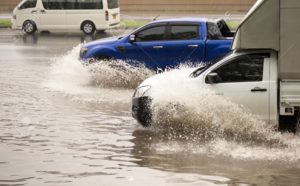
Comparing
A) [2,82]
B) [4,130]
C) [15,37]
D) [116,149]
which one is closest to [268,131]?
[116,149]

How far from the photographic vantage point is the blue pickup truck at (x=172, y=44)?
1456cm

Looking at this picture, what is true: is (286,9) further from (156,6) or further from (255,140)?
(156,6)

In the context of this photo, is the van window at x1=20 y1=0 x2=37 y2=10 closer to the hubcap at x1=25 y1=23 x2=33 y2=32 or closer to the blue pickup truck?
the hubcap at x1=25 y1=23 x2=33 y2=32

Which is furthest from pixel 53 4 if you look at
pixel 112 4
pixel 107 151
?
pixel 107 151

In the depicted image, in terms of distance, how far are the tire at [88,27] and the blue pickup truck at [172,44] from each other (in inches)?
489

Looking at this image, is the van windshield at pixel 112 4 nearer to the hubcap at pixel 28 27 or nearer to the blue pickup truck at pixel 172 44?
the hubcap at pixel 28 27

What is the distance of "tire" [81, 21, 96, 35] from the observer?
27.5m

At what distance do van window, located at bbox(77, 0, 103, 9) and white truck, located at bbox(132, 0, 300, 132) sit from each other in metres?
17.4

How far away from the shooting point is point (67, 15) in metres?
27.4

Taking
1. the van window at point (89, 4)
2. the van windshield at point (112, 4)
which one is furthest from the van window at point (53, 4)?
the van windshield at point (112, 4)

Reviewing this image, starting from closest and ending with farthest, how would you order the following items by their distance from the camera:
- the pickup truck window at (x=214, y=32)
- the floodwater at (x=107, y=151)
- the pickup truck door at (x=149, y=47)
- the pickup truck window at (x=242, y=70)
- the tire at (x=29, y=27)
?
the floodwater at (x=107, y=151) < the pickup truck window at (x=242, y=70) < the pickup truck window at (x=214, y=32) < the pickup truck door at (x=149, y=47) < the tire at (x=29, y=27)

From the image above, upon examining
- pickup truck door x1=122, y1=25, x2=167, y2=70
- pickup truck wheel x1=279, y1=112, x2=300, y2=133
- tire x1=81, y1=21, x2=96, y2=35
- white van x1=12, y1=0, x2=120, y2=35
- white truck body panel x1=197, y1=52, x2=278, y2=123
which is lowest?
pickup truck wheel x1=279, y1=112, x2=300, y2=133

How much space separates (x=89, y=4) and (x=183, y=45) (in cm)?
1339

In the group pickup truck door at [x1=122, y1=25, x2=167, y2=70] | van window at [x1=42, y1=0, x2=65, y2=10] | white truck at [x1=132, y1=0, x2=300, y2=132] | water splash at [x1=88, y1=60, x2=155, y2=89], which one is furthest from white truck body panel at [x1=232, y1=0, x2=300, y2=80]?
van window at [x1=42, y1=0, x2=65, y2=10]
